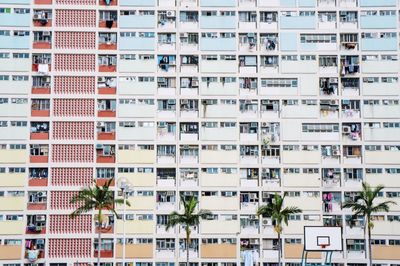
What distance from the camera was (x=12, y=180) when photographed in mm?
53250

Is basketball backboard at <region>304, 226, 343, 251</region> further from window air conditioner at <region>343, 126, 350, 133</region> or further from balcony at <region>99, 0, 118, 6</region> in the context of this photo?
balcony at <region>99, 0, 118, 6</region>

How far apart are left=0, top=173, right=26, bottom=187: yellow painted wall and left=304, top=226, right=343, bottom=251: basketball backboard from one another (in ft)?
80.6

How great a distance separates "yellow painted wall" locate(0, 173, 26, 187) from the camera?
53156mm

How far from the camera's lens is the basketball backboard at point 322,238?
144 ft

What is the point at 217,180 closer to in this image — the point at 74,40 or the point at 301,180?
the point at 301,180

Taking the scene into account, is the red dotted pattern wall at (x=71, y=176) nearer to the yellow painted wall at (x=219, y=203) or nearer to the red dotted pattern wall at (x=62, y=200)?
the red dotted pattern wall at (x=62, y=200)

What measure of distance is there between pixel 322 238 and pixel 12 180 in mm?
26393

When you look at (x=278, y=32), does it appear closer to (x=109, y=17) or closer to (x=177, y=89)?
(x=177, y=89)

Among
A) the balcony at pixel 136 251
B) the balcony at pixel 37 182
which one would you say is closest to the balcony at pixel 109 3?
the balcony at pixel 37 182

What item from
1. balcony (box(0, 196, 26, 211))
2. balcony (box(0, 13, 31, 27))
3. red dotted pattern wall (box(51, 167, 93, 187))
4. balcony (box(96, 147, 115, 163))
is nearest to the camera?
balcony (box(0, 196, 26, 211))

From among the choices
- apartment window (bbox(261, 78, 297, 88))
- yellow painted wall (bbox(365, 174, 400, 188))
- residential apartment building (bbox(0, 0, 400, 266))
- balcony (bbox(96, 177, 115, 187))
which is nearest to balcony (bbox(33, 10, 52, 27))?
residential apartment building (bbox(0, 0, 400, 266))

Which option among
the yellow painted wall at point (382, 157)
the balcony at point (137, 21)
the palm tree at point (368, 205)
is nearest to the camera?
the palm tree at point (368, 205)

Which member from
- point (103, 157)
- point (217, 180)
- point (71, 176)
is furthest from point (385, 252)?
point (71, 176)

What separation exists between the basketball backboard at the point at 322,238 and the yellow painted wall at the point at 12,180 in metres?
24.6
